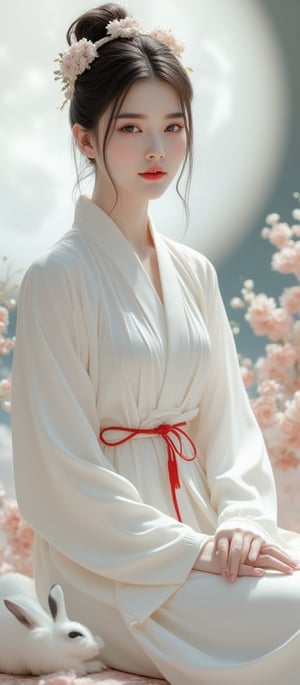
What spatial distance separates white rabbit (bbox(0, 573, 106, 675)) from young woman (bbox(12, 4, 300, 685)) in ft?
0.32

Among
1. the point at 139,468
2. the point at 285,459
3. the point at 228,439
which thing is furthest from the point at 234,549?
the point at 285,459

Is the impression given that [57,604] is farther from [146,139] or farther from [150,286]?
[146,139]

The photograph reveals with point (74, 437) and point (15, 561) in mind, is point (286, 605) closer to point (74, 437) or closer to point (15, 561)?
point (74, 437)

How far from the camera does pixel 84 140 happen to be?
2.83m

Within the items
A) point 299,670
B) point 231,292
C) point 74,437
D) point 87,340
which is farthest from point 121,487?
point 231,292

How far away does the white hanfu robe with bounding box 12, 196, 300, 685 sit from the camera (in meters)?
2.44

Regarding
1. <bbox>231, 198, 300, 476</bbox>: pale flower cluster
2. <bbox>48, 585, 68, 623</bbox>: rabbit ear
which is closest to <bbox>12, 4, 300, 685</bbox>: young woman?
<bbox>48, 585, 68, 623</bbox>: rabbit ear

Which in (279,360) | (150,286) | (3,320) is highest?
(150,286)

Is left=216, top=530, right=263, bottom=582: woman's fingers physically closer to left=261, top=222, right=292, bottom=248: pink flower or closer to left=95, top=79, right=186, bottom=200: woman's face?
left=95, top=79, right=186, bottom=200: woman's face

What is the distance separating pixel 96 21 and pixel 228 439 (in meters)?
1.01

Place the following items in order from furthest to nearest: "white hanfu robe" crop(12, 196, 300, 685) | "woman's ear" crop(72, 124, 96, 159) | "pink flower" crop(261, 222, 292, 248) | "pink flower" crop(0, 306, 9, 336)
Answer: "pink flower" crop(261, 222, 292, 248) < "pink flower" crop(0, 306, 9, 336) < "woman's ear" crop(72, 124, 96, 159) < "white hanfu robe" crop(12, 196, 300, 685)

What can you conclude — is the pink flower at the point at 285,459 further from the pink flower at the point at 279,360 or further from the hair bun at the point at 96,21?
the hair bun at the point at 96,21

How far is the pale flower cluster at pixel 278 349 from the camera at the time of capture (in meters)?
3.89

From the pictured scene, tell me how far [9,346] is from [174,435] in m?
1.22
